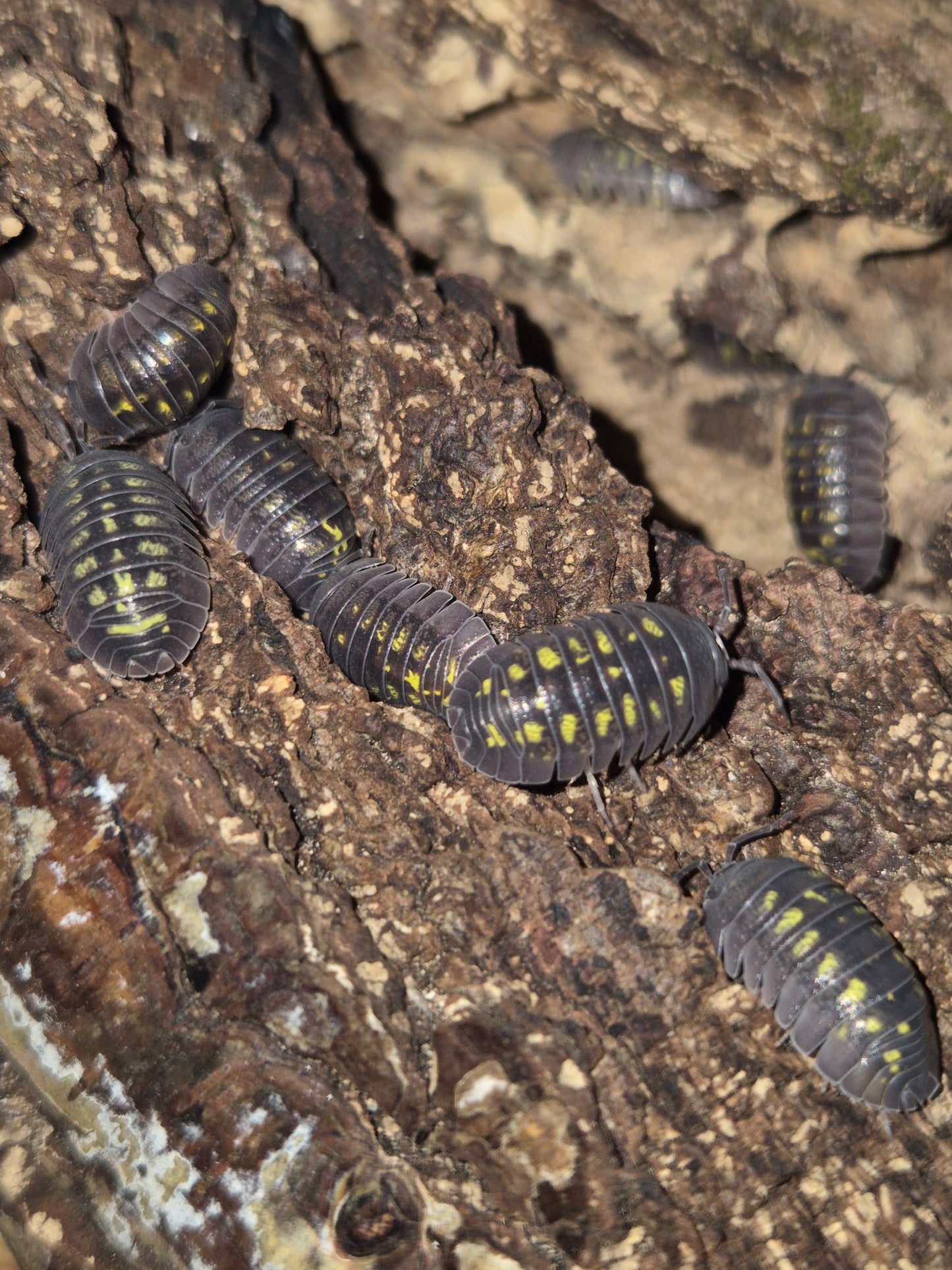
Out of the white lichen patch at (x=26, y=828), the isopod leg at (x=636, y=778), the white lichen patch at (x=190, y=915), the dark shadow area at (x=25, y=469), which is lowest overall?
the white lichen patch at (x=26, y=828)

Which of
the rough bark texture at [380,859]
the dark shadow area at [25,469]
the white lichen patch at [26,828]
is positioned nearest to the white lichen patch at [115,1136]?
the rough bark texture at [380,859]

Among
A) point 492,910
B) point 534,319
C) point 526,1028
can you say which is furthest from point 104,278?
point 526,1028

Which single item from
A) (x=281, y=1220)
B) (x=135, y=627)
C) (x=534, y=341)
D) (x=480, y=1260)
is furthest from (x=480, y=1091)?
(x=534, y=341)

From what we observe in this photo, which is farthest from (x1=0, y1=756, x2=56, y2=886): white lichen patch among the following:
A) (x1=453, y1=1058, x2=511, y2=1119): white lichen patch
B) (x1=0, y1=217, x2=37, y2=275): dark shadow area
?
(x1=0, y1=217, x2=37, y2=275): dark shadow area

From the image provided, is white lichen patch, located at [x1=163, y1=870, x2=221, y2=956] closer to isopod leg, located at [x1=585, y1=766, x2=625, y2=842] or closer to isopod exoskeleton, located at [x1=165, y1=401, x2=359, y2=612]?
isopod leg, located at [x1=585, y1=766, x2=625, y2=842]

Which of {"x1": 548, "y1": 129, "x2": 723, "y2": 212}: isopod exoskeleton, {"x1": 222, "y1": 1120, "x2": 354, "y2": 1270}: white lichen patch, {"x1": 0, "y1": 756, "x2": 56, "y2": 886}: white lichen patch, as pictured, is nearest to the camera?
{"x1": 222, "y1": 1120, "x2": 354, "y2": 1270}: white lichen patch

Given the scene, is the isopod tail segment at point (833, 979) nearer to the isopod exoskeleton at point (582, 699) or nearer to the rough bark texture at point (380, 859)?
the rough bark texture at point (380, 859)
